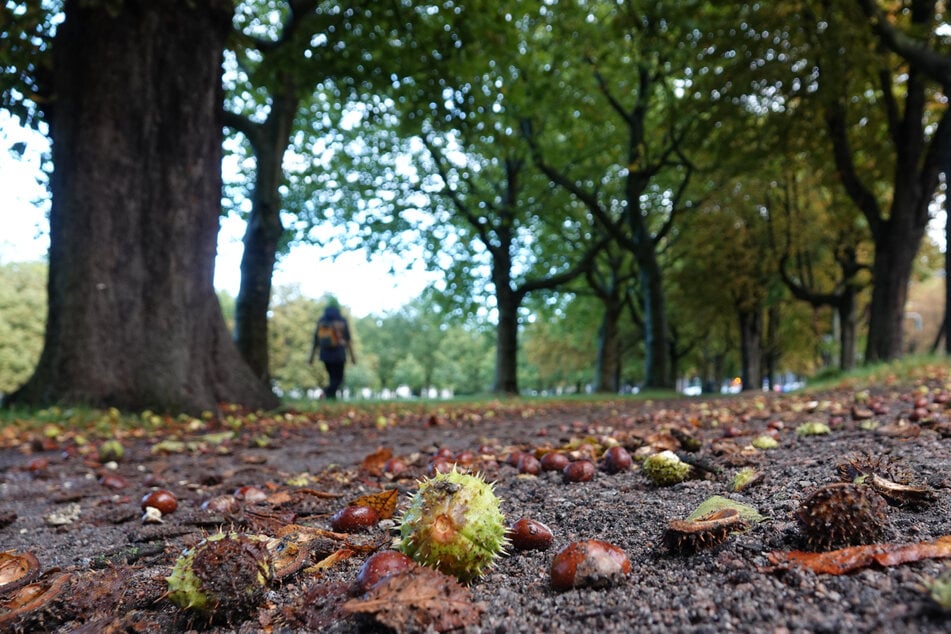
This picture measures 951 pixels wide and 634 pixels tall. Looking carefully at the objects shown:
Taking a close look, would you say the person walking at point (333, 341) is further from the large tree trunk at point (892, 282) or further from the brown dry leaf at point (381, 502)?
the brown dry leaf at point (381, 502)

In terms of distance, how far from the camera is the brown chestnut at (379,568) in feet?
4.60

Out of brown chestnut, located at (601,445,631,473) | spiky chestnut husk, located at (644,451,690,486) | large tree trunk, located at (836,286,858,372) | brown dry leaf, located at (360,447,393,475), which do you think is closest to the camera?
spiky chestnut husk, located at (644,451,690,486)

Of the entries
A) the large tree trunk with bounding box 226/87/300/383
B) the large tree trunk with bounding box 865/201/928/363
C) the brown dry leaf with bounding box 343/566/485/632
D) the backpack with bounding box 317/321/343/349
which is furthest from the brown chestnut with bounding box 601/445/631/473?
the large tree trunk with bounding box 865/201/928/363

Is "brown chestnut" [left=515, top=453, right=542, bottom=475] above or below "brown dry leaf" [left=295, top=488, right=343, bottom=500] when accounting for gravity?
above

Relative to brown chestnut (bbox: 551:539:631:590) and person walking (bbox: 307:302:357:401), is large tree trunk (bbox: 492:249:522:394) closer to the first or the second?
person walking (bbox: 307:302:357:401)

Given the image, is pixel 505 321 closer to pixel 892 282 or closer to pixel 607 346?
pixel 607 346

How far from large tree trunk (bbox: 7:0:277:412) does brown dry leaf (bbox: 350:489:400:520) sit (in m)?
5.48

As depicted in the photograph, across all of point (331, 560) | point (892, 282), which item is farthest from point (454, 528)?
point (892, 282)

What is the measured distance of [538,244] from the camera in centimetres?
2275

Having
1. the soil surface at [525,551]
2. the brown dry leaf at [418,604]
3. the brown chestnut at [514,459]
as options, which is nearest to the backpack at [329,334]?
the soil surface at [525,551]

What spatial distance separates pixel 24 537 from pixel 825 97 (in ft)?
40.9

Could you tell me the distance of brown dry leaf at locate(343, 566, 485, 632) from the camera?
1.22 meters

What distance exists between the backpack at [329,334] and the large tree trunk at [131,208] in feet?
18.5

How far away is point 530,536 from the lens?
1791 mm
